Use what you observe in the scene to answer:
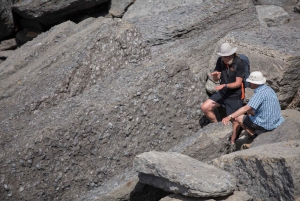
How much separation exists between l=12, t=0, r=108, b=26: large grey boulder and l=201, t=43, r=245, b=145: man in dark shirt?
5.29m

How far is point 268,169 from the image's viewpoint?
570cm

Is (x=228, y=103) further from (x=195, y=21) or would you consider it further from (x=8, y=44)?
(x=8, y=44)

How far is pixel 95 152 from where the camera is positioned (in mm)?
7266

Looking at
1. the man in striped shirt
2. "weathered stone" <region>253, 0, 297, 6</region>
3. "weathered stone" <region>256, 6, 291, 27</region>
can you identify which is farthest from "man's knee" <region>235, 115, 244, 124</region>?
"weathered stone" <region>253, 0, 297, 6</region>

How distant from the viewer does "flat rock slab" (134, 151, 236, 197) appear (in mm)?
5562

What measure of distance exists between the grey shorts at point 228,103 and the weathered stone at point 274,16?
4175mm

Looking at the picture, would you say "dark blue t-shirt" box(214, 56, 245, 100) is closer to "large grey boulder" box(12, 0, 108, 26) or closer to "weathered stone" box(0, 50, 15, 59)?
"large grey boulder" box(12, 0, 108, 26)

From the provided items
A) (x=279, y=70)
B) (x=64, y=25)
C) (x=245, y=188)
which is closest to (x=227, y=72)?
(x=279, y=70)

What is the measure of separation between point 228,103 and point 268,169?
222 cm

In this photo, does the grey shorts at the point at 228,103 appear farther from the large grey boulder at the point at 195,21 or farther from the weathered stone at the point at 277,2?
the weathered stone at the point at 277,2

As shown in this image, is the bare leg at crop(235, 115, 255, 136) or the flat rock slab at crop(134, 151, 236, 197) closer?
the flat rock slab at crop(134, 151, 236, 197)

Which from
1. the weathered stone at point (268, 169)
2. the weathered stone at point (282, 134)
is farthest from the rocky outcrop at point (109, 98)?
the weathered stone at point (268, 169)

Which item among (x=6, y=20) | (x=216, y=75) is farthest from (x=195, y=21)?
(x=6, y=20)

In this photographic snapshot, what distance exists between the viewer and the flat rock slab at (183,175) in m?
5.56
